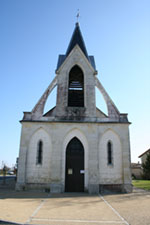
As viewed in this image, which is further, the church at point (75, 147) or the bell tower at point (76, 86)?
the bell tower at point (76, 86)

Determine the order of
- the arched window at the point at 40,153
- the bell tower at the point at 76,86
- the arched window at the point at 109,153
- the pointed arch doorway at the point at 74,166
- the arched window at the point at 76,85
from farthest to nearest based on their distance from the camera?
the arched window at the point at 76,85, the bell tower at the point at 76,86, the arched window at the point at 109,153, the arched window at the point at 40,153, the pointed arch doorway at the point at 74,166

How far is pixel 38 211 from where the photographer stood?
25.8 ft

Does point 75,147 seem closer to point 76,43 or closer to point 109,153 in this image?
point 109,153

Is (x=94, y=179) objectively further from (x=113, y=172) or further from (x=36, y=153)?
(x=36, y=153)

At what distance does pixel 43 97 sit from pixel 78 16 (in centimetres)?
1211

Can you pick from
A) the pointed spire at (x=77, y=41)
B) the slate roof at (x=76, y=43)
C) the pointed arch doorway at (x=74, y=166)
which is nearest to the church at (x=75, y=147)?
the pointed arch doorway at (x=74, y=166)

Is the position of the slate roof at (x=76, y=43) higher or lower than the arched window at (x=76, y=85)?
higher

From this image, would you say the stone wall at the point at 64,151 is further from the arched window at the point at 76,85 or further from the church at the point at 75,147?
the arched window at the point at 76,85

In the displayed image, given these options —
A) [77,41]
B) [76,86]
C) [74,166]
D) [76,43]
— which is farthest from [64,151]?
[77,41]

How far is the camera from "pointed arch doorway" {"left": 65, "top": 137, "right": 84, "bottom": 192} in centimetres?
1507

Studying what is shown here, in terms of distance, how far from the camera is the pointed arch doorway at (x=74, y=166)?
15.1 metres

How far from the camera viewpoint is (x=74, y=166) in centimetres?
1540

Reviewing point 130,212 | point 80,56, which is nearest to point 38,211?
point 130,212

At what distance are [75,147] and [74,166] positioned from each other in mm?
1530
